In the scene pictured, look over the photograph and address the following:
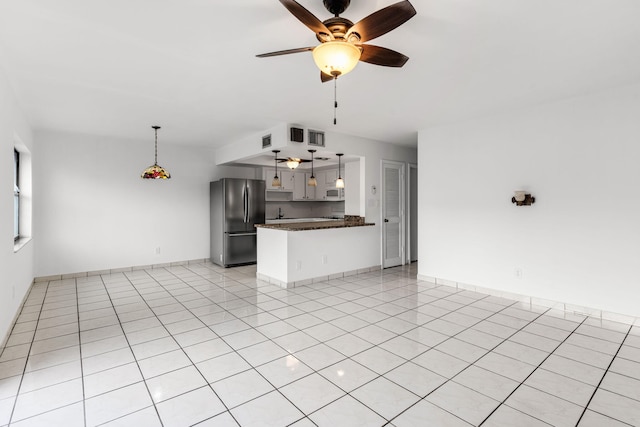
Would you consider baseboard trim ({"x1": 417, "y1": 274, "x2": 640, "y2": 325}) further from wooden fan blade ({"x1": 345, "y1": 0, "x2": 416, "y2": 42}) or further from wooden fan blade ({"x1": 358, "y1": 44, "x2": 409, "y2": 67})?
wooden fan blade ({"x1": 345, "y1": 0, "x2": 416, "y2": 42})

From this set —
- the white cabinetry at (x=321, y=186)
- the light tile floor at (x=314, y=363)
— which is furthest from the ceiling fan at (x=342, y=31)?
the white cabinetry at (x=321, y=186)

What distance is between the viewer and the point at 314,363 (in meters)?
2.48

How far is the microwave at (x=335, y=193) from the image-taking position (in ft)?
28.1

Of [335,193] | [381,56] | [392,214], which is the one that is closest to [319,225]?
[392,214]

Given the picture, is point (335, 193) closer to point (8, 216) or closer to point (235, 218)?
point (235, 218)

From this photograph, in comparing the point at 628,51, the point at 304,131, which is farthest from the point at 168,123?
the point at 628,51

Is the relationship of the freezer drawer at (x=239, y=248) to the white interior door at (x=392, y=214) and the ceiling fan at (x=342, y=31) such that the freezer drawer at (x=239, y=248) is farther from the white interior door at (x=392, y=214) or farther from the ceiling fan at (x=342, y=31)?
the ceiling fan at (x=342, y=31)

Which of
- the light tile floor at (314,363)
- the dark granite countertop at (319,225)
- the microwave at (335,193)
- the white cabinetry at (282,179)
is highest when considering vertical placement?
the white cabinetry at (282,179)

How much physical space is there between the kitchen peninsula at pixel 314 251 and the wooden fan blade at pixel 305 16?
10.4ft

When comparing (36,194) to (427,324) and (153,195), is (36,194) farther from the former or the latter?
(427,324)

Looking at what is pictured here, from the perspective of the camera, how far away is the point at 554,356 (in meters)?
2.60

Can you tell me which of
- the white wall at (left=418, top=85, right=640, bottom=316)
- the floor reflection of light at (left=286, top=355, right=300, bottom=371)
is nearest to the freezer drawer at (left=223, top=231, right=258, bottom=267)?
the white wall at (left=418, top=85, right=640, bottom=316)

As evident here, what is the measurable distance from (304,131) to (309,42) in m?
2.40

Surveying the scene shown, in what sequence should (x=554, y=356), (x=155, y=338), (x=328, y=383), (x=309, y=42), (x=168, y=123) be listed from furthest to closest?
(x=168, y=123), (x=155, y=338), (x=554, y=356), (x=309, y=42), (x=328, y=383)
